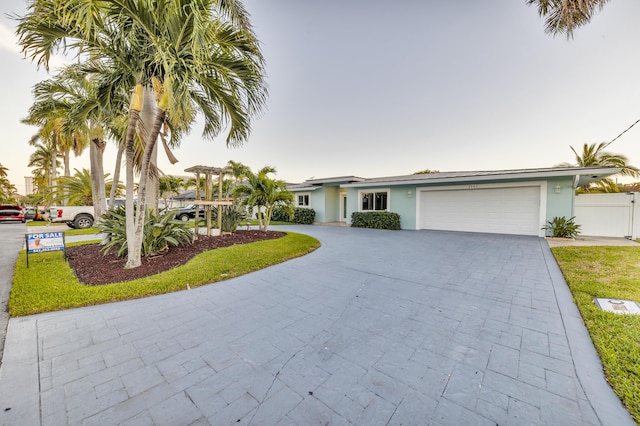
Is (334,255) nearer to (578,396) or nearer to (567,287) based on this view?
(567,287)

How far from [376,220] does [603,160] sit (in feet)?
51.6

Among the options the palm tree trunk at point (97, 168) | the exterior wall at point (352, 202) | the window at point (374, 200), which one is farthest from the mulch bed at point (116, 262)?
the window at point (374, 200)

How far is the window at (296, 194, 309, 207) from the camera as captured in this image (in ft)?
57.3

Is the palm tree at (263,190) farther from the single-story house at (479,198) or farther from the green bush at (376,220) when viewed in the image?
the single-story house at (479,198)

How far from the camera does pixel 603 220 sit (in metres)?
10.1

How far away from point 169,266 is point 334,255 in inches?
156

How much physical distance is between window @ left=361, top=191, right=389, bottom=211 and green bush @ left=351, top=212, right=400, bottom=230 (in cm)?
76

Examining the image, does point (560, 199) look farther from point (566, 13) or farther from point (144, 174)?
point (144, 174)

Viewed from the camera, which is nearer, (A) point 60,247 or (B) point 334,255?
(A) point 60,247

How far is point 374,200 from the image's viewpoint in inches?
547

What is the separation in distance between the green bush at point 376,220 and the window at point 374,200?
76 centimetres

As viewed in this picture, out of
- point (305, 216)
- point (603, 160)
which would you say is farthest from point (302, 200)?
point (603, 160)

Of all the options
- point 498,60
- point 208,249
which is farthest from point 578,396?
point 498,60

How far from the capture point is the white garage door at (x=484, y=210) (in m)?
9.95
